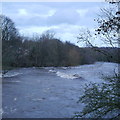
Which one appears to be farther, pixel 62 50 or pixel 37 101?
pixel 62 50

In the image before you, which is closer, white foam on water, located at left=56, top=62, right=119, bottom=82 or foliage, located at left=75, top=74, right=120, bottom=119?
foliage, located at left=75, top=74, right=120, bottom=119

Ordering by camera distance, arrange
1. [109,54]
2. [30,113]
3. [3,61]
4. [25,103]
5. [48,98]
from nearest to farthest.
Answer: [109,54]
[30,113]
[25,103]
[48,98]
[3,61]

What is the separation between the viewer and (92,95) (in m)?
4.11

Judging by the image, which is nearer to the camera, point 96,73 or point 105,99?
point 105,99

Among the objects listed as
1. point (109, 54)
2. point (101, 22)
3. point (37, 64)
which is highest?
point (101, 22)

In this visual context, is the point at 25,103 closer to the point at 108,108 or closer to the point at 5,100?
the point at 5,100

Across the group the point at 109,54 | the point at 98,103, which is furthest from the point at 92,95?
the point at 109,54

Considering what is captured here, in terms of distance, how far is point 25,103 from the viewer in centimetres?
1109

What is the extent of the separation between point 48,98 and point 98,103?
857 centimetres

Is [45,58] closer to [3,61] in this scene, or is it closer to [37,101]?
[3,61]

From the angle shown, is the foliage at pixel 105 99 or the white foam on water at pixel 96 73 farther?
the white foam on water at pixel 96 73

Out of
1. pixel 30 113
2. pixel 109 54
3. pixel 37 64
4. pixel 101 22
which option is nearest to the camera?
pixel 101 22

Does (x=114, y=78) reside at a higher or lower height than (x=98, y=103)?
higher

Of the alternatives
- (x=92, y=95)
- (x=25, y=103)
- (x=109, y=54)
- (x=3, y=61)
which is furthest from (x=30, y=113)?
(x=3, y=61)
